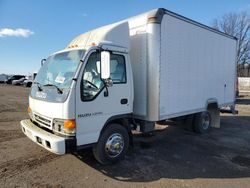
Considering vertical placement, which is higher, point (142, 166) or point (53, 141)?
point (53, 141)

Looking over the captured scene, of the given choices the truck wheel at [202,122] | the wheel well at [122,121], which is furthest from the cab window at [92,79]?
the truck wheel at [202,122]

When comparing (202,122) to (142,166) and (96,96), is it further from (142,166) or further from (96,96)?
(96,96)

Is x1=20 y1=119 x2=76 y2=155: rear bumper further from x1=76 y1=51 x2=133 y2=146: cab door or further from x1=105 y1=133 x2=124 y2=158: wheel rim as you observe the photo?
x1=105 y1=133 x2=124 y2=158: wheel rim

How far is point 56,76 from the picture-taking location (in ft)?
15.1

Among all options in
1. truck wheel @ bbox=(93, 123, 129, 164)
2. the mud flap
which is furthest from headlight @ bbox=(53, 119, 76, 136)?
the mud flap

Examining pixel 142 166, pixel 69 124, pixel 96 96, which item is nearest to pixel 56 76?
pixel 96 96

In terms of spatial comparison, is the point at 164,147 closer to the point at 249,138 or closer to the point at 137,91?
the point at 137,91

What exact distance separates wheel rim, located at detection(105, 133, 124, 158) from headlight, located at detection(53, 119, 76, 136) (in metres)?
0.97

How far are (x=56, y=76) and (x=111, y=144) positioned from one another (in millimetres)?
1811

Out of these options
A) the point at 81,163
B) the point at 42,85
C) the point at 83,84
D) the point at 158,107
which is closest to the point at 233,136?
the point at 158,107

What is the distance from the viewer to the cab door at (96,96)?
13.8 feet

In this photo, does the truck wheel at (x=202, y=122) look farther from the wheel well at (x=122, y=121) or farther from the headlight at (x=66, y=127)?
the headlight at (x=66, y=127)

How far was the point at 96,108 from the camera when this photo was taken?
443 centimetres

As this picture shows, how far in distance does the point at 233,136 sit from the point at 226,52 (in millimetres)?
2968
